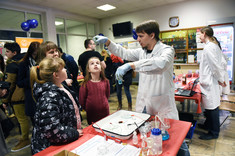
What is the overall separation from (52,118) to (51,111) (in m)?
0.05

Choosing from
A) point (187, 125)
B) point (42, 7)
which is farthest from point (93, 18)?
point (187, 125)

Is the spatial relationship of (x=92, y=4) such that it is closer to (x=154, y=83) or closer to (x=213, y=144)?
(x=154, y=83)

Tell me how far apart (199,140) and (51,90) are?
2.41m

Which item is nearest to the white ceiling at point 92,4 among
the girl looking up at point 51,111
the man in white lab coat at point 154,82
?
the man in white lab coat at point 154,82

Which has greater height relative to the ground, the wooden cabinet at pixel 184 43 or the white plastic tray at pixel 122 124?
the wooden cabinet at pixel 184 43

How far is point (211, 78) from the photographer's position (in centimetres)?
234

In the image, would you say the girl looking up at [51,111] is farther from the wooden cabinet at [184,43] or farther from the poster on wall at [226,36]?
the wooden cabinet at [184,43]

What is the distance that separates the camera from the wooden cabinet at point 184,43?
6.00 meters

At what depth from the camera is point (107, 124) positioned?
114 centimetres

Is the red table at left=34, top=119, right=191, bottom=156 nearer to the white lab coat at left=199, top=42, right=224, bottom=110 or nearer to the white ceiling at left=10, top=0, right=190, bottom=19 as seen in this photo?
the white lab coat at left=199, top=42, right=224, bottom=110

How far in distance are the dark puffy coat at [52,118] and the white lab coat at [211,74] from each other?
210 centimetres

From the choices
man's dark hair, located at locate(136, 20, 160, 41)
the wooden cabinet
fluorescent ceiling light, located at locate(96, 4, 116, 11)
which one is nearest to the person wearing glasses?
man's dark hair, located at locate(136, 20, 160, 41)

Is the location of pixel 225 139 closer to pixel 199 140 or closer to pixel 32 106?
pixel 199 140

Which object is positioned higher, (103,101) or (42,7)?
(42,7)
